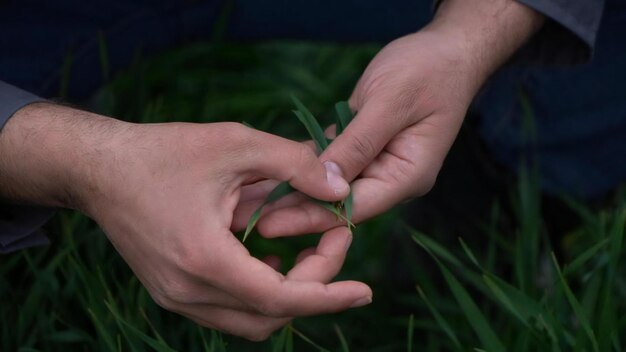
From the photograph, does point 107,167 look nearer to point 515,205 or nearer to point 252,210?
point 252,210

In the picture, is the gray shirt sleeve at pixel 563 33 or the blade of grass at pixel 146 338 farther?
the gray shirt sleeve at pixel 563 33

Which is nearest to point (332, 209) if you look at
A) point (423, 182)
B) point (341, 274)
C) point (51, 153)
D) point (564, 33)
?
point (423, 182)

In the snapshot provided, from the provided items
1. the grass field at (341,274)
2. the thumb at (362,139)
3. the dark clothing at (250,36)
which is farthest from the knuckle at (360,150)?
the dark clothing at (250,36)

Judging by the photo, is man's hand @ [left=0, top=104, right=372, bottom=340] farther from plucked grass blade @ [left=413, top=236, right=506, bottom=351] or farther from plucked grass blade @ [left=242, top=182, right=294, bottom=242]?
plucked grass blade @ [left=413, top=236, right=506, bottom=351]

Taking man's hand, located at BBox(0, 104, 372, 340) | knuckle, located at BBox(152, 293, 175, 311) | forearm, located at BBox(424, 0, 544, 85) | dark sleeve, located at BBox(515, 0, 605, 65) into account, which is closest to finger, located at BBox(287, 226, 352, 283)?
man's hand, located at BBox(0, 104, 372, 340)

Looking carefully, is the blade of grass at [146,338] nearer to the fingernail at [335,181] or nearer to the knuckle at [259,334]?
the knuckle at [259,334]

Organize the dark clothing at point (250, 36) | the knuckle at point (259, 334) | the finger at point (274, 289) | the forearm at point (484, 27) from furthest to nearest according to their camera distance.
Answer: the dark clothing at point (250, 36), the forearm at point (484, 27), the knuckle at point (259, 334), the finger at point (274, 289)
